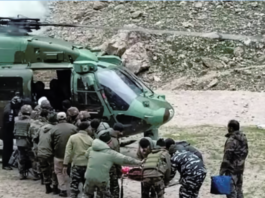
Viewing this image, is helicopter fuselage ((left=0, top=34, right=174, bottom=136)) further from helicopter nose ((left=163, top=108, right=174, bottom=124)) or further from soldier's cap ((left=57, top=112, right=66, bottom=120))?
soldier's cap ((left=57, top=112, right=66, bottom=120))

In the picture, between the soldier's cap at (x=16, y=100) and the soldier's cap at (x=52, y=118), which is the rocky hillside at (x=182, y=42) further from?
the soldier's cap at (x=52, y=118)

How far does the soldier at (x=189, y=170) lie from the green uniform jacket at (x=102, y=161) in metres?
0.52

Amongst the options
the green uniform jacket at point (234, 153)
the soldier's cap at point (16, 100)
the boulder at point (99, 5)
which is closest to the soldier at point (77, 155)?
the green uniform jacket at point (234, 153)

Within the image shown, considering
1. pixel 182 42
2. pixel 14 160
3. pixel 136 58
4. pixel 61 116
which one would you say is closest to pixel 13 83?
pixel 14 160

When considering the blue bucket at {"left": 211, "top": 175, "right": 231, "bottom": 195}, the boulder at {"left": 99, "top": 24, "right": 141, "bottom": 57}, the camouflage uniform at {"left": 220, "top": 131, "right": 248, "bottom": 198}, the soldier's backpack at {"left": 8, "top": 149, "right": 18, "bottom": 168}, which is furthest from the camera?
the boulder at {"left": 99, "top": 24, "right": 141, "bottom": 57}

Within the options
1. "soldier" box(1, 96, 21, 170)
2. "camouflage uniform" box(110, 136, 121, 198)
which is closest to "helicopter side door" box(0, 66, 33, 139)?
"soldier" box(1, 96, 21, 170)

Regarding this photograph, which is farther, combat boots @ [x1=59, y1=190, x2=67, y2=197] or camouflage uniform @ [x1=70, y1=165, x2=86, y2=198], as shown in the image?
combat boots @ [x1=59, y1=190, x2=67, y2=197]

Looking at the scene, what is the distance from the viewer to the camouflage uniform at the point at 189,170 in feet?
27.0

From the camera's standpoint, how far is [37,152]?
32.6ft

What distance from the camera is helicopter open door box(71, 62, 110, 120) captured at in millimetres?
11844

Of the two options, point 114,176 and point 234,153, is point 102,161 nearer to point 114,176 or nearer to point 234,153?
point 114,176

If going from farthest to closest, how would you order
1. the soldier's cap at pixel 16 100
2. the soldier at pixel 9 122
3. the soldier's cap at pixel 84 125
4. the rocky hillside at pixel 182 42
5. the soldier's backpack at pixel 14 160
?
the rocky hillside at pixel 182 42
the soldier's backpack at pixel 14 160
the soldier's cap at pixel 16 100
the soldier at pixel 9 122
the soldier's cap at pixel 84 125

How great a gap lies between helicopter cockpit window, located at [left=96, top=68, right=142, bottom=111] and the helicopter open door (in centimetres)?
Answer: 15

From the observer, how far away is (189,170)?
8.22 m
